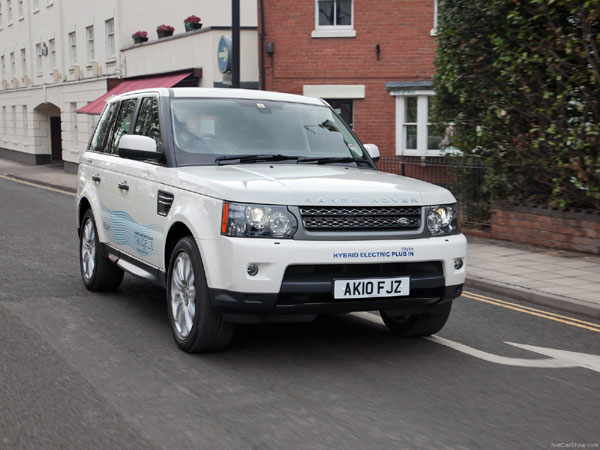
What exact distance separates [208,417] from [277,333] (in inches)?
77.1

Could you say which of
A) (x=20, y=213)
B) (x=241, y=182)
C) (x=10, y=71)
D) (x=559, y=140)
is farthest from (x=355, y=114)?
(x=10, y=71)

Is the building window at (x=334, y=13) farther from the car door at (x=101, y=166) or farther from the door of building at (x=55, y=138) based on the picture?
the door of building at (x=55, y=138)

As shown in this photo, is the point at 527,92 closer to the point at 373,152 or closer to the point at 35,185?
the point at 373,152

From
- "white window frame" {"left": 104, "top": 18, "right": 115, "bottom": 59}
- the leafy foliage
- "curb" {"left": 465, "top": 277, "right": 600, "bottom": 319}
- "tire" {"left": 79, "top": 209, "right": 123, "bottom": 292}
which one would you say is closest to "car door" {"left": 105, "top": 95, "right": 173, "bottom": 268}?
"tire" {"left": 79, "top": 209, "right": 123, "bottom": 292}

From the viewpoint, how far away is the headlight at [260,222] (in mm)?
5109

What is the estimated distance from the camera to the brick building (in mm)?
22438

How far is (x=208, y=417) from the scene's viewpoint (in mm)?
4324

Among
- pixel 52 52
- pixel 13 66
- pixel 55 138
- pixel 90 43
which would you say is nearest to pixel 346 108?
pixel 90 43

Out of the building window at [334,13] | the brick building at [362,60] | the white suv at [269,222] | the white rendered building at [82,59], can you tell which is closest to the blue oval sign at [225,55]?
the white rendered building at [82,59]

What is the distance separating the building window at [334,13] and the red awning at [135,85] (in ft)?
15.0

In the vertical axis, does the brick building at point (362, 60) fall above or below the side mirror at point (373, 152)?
above

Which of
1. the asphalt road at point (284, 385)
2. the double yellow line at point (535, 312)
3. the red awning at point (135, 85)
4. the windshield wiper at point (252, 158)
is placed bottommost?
the double yellow line at point (535, 312)

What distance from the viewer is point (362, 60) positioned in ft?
74.8

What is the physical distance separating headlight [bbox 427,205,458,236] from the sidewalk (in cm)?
240
